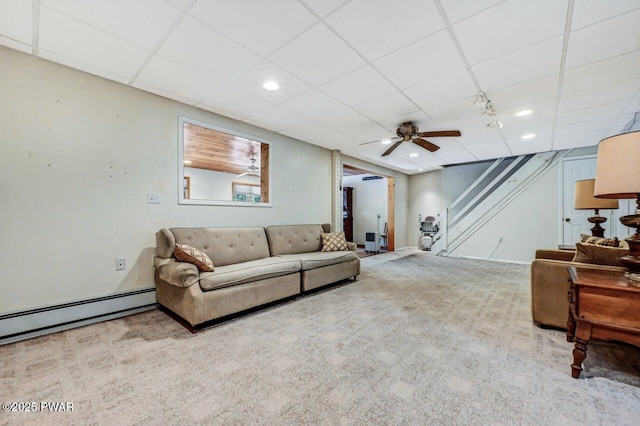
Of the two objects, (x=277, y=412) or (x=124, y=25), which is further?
(x=124, y=25)

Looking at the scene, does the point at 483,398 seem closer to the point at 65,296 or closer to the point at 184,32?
the point at 184,32

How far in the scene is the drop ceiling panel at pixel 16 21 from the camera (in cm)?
180

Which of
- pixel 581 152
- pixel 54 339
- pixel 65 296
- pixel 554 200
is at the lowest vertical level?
pixel 54 339

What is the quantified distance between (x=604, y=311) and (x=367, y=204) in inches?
300

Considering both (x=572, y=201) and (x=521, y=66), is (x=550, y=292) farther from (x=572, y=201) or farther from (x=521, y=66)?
(x=572, y=201)

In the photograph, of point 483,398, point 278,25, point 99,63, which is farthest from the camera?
point 99,63

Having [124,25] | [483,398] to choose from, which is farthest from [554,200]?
[124,25]

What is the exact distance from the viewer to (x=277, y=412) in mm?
1446

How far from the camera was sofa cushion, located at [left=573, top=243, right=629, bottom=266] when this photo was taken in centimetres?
219

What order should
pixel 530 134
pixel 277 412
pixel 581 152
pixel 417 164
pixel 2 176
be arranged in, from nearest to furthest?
pixel 277 412 → pixel 2 176 → pixel 530 134 → pixel 581 152 → pixel 417 164

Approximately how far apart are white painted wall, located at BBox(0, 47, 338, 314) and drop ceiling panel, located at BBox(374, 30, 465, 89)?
2515 millimetres

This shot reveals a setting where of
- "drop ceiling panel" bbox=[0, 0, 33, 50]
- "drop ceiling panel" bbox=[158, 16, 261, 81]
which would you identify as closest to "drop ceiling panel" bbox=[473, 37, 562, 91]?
"drop ceiling panel" bbox=[158, 16, 261, 81]

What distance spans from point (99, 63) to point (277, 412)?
3267mm

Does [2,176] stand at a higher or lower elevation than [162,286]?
higher
